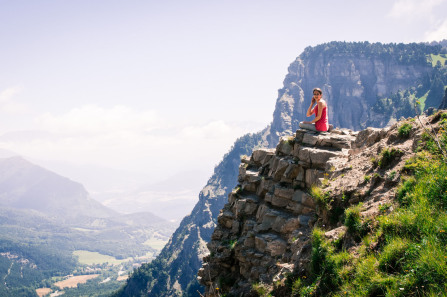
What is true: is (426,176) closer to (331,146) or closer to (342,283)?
(342,283)

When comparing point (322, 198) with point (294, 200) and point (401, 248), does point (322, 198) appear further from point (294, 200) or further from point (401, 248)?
point (294, 200)

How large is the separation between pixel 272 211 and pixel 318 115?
7.31 metres

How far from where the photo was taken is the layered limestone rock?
18.6 metres

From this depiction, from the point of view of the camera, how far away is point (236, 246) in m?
21.6

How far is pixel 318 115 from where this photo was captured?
20.3 metres

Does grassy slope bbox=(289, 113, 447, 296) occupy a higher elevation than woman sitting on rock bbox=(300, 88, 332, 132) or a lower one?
lower

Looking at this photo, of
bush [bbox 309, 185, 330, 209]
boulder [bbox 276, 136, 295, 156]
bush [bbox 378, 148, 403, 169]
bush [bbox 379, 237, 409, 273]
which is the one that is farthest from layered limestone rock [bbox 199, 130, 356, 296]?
bush [bbox 379, 237, 409, 273]

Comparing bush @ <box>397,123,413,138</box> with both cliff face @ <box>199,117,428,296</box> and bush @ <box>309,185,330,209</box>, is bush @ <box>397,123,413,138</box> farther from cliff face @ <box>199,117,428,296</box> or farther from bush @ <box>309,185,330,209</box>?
bush @ <box>309,185,330,209</box>

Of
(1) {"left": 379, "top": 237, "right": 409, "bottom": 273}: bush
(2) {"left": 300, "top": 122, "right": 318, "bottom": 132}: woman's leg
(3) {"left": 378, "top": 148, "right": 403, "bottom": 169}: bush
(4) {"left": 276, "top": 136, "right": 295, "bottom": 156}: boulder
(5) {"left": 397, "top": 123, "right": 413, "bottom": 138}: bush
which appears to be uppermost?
(2) {"left": 300, "top": 122, "right": 318, "bottom": 132}: woman's leg

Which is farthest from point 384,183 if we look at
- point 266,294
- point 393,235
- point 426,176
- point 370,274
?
point 266,294

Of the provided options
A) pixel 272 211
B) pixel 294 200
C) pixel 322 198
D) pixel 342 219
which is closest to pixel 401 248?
pixel 342 219

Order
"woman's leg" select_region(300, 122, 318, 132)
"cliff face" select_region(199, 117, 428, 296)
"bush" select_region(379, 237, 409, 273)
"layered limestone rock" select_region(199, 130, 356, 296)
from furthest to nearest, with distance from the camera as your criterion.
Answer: "woman's leg" select_region(300, 122, 318, 132), "layered limestone rock" select_region(199, 130, 356, 296), "cliff face" select_region(199, 117, 428, 296), "bush" select_region(379, 237, 409, 273)

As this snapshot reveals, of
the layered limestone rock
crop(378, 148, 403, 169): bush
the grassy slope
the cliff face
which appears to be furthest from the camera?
the layered limestone rock

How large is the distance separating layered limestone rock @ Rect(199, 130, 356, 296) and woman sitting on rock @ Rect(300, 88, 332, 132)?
530 millimetres
